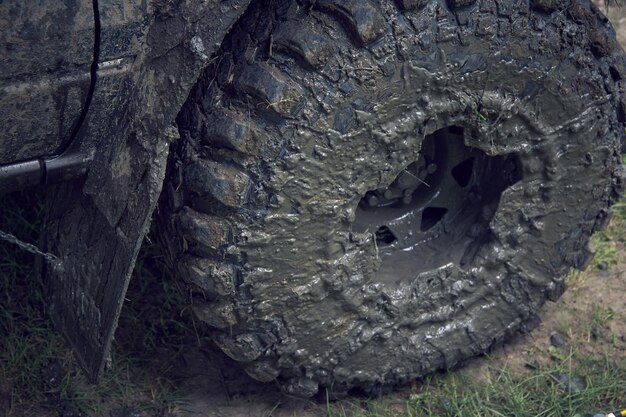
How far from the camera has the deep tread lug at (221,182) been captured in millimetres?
2428

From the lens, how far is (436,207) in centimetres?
312

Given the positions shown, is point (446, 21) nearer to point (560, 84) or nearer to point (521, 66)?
point (521, 66)

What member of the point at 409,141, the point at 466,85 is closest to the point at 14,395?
the point at 409,141

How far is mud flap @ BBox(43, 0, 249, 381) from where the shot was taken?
219 cm

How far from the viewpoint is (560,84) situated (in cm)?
281

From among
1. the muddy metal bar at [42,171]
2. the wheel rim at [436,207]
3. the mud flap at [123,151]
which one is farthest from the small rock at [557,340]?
the muddy metal bar at [42,171]

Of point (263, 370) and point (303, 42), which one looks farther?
point (263, 370)

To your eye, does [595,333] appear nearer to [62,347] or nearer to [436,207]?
[436,207]

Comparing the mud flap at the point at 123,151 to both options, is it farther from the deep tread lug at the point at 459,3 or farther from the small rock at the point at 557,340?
the small rock at the point at 557,340

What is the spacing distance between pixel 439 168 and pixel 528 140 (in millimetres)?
309

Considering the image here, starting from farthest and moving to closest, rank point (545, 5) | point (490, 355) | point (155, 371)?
point (490, 355) → point (155, 371) → point (545, 5)

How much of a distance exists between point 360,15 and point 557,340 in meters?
1.62

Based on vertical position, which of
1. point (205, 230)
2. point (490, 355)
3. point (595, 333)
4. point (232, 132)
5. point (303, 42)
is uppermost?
point (303, 42)

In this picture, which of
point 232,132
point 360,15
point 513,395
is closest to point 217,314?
point 232,132
